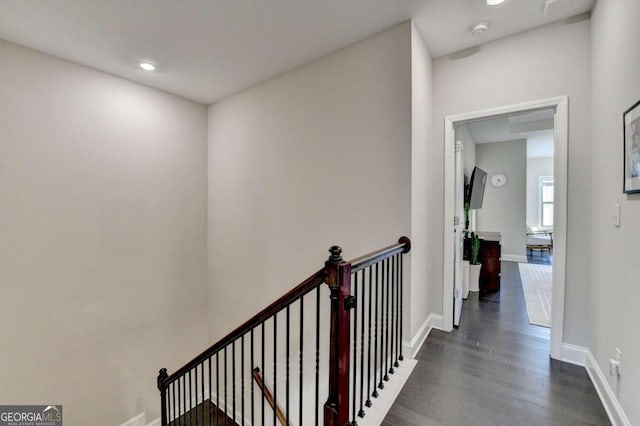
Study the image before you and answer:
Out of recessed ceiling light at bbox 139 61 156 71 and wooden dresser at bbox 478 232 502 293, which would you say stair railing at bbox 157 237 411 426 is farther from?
recessed ceiling light at bbox 139 61 156 71

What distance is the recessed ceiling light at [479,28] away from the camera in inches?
84.8

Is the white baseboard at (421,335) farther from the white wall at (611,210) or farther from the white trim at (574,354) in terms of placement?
the white wall at (611,210)

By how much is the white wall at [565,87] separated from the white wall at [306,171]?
79 centimetres

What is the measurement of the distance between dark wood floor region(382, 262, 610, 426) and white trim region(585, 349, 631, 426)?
1.4 inches

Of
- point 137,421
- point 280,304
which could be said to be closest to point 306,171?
point 280,304

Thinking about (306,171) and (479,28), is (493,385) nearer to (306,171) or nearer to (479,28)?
(306,171)

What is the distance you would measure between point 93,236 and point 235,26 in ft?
8.40

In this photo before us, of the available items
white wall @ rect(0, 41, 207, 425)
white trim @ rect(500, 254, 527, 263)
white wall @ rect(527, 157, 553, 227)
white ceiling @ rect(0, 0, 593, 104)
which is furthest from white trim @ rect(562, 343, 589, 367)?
white wall @ rect(527, 157, 553, 227)

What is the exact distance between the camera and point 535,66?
2.20 meters

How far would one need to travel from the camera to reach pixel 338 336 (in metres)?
1.29

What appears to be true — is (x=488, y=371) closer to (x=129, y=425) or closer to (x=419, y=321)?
(x=419, y=321)

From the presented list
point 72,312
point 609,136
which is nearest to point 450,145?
point 609,136

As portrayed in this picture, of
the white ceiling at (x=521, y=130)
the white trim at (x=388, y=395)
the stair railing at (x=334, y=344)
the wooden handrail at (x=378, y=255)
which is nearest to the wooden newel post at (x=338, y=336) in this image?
the stair railing at (x=334, y=344)

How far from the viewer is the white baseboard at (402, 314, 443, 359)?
85.7 inches
